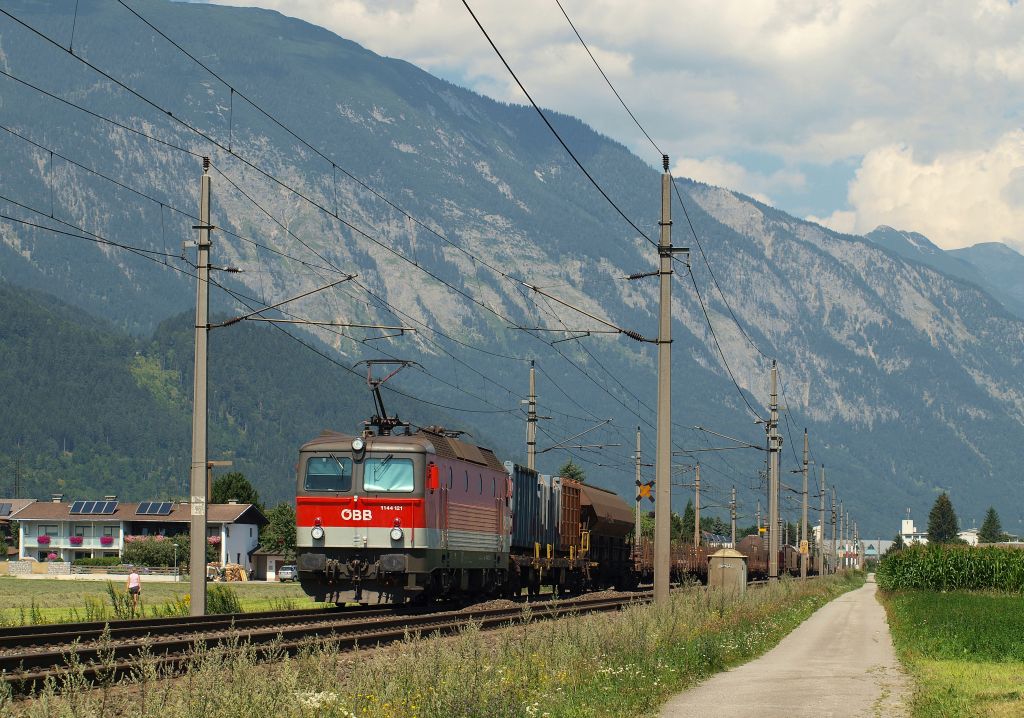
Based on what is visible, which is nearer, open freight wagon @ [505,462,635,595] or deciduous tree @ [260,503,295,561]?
open freight wagon @ [505,462,635,595]

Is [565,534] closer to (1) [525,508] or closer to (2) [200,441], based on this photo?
(1) [525,508]

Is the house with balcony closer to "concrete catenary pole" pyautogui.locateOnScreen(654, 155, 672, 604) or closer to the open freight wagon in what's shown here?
the open freight wagon

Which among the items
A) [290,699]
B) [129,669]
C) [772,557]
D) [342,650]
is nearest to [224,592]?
[342,650]

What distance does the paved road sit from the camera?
62.4 ft

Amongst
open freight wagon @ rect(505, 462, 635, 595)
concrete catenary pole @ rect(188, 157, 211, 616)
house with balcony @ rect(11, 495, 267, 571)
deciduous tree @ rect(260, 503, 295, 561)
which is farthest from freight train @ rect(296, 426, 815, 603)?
house with balcony @ rect(11, 495, 267, 571)

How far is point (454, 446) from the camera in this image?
3847 centimetres

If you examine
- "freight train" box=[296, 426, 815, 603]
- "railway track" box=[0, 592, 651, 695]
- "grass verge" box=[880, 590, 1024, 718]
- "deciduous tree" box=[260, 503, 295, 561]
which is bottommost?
"deciduous tree" box=[260, 503, 295, 561]

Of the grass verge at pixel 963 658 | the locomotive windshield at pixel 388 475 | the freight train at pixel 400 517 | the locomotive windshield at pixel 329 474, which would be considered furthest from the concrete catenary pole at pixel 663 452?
the locomotive windshield at pixel 329 474

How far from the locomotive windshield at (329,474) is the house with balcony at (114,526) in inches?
5023

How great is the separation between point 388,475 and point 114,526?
147382 mm

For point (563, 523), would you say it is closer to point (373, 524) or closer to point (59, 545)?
point (373, 524)

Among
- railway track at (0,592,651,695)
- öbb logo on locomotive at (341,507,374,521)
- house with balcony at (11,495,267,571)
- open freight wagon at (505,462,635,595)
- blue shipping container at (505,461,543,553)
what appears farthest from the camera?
house with balcony at (11,495,267,571)

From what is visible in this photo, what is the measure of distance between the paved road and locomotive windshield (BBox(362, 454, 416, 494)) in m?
9.88

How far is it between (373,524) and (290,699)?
2091 centimetres
